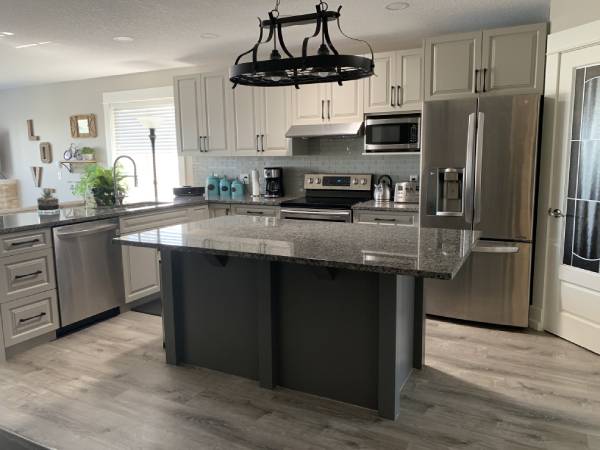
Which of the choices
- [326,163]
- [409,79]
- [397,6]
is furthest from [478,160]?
[326,163]

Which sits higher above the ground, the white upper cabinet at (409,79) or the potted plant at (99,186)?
the white upper cabinet at (409,79)

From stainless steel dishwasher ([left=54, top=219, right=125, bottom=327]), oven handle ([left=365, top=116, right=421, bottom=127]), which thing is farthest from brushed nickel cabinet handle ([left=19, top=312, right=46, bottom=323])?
oven handle ([left=365, top=116, right=421, bottom=127])

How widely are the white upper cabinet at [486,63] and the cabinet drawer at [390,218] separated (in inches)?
39.0

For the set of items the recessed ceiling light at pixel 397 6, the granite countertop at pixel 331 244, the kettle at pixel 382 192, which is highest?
the recessed ceiling light at pixel 397 6

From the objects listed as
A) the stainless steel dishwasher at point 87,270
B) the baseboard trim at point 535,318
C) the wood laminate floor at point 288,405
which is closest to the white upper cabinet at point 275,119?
the stainless steel dishwasher at point 87,270

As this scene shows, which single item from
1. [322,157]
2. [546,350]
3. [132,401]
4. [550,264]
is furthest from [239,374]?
[322,157]

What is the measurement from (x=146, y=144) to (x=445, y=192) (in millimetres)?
4088

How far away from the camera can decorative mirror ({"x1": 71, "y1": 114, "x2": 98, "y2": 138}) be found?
6.45 meters

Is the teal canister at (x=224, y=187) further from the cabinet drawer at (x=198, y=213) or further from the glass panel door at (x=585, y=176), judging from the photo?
the glass panel door at (x=585, y=176)

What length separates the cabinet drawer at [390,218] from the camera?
3979 mm

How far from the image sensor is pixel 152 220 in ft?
13.7

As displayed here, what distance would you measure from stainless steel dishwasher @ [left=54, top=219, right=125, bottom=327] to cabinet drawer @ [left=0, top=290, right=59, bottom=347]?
8 cm

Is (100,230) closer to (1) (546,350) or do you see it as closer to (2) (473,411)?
(2) (473,411)

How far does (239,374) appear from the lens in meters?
2.85
